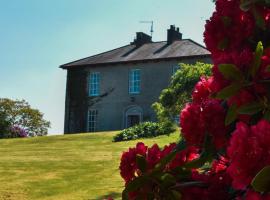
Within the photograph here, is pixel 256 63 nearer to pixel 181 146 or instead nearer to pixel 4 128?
pixel 181 146

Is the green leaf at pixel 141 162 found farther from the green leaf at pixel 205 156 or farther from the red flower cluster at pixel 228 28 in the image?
the red flower cluster at pixel 228 28

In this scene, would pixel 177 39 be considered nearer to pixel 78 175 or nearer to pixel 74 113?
pixel 74 113

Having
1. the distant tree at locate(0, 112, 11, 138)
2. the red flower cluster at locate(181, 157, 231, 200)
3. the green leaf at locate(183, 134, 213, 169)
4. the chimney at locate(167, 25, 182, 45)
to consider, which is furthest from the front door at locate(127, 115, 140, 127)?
the green leaf at locate(183, 134, 213, 169)

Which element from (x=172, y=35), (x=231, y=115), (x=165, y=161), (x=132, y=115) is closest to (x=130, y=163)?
(x=165, y=161)

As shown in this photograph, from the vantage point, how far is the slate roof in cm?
3534

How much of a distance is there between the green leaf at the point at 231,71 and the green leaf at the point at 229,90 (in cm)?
3

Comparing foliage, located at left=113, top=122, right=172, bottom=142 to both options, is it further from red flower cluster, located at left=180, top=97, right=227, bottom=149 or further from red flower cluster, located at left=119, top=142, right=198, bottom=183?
red flower cluster, located at left=180, top=97, right=227, bottom=149

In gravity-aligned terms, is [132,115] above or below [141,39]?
below

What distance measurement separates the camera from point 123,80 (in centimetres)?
3803

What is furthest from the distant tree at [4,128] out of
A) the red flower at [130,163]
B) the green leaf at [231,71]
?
the green leaf at [231,71]

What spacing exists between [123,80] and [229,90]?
36.0 meters

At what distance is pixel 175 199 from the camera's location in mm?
2291

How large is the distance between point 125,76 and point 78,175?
24.9m

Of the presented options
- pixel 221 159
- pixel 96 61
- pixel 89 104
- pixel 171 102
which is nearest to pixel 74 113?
pixel 89 104
